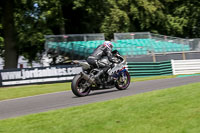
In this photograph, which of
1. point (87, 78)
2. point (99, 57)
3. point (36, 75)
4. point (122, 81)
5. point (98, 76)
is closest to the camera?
point (87, 78)

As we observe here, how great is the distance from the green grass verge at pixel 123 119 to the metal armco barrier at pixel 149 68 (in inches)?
426

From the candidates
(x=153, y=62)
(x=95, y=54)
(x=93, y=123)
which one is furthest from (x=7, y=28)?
(x=93, y=123)

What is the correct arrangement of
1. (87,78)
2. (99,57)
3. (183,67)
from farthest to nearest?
1. (183,67)
2. (99,57)
3. (87,78)

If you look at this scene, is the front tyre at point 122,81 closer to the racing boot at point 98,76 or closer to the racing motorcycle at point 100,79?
the racing motorcycle at point 100,79

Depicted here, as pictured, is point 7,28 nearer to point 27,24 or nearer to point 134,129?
point 27,24

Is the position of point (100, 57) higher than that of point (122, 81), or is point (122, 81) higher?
point (100, 57)

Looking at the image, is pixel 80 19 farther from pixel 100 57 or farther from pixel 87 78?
pixel 87 78

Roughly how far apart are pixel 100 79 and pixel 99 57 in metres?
0.69

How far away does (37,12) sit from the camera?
20219 millimetres

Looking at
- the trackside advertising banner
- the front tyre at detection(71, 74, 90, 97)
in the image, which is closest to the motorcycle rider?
the front tyre at detection(71, 74, 90, 97)

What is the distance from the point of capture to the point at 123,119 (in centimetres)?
578

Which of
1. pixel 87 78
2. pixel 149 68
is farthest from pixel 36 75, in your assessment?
pixel 87 78

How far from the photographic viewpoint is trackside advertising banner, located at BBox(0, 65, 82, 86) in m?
16.4

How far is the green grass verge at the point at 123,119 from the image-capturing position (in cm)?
519
